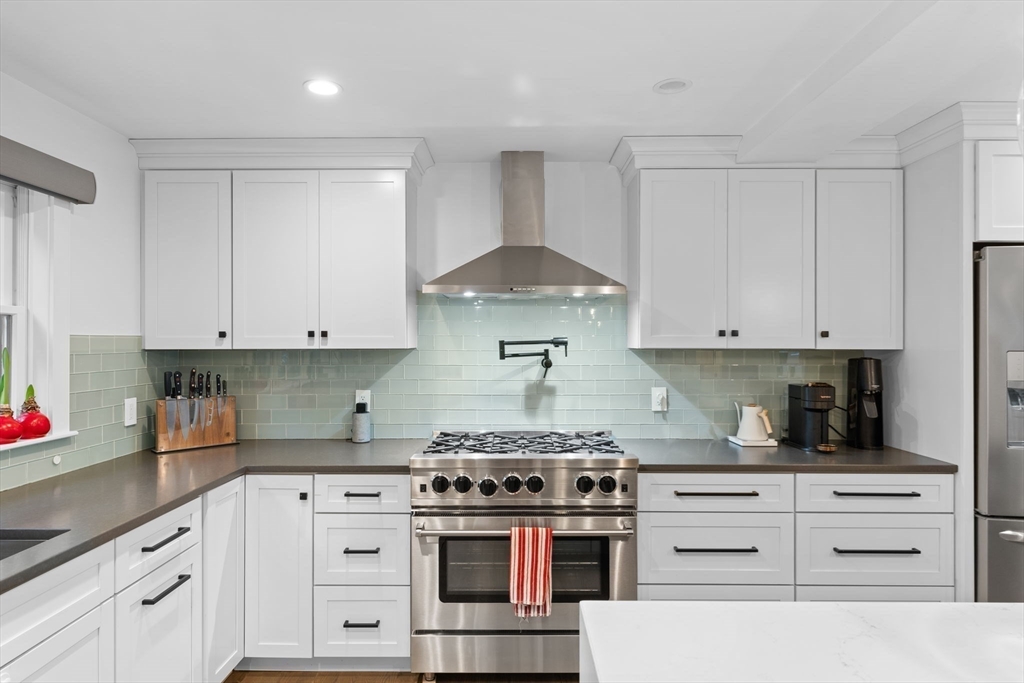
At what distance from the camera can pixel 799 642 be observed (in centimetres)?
104

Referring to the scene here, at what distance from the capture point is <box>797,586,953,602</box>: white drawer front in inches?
106

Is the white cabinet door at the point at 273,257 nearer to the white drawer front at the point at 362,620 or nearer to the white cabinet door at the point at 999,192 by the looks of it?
the white drawer front at the point at 362,620

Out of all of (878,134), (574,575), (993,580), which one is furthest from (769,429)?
(878,134)

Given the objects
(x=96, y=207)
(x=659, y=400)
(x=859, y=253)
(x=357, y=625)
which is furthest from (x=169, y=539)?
(x=859, y=253)

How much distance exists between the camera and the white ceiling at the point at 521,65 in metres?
1.85

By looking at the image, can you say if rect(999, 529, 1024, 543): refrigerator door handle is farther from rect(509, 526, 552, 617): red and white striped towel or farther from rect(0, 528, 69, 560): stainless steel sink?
rect(0, 528, 69, 560): stainless steel sink

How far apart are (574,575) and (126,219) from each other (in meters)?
2.62

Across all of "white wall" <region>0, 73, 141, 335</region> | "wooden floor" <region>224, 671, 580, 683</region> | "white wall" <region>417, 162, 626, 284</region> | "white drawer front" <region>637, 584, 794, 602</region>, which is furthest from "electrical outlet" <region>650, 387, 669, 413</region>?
"white wall" <region>0, 73, 141, 335</region>

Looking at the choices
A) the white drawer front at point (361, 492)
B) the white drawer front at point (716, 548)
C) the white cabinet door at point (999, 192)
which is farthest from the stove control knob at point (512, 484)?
the white cabinet door at point (999, 192)

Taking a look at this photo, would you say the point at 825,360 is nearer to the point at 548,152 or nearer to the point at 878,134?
the point at 878,134

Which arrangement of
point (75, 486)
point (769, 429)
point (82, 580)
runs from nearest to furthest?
point (82, 580) < point (75, 486) < point (769, 429)

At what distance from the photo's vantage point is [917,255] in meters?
2.92

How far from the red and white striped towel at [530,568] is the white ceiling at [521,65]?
1.77 metres

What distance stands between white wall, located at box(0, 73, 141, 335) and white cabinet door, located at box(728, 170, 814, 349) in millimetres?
2856
